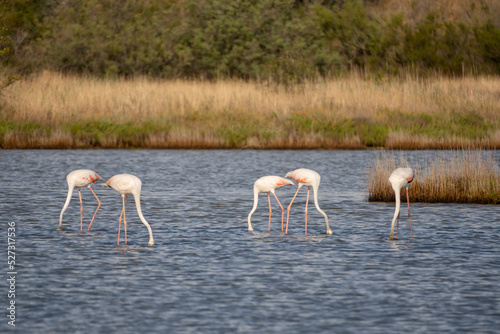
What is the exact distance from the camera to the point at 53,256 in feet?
34.9

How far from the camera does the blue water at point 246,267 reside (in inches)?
304

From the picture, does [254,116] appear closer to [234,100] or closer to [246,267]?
[234,100]

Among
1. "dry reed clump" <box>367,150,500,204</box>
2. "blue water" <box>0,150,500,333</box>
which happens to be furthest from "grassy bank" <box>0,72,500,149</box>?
"dry reed clump" <box>367,150,500,204</box>

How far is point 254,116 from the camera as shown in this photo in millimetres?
27609

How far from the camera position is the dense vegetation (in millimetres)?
38844

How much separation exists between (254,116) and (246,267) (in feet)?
58.5

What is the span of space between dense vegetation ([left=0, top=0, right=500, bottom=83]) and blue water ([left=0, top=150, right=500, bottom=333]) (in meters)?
22.1

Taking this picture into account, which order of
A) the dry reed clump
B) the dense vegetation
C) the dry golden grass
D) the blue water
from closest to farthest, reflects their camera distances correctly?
the blue water → the dry reed clump → the dry golden grass → the dense vegetation

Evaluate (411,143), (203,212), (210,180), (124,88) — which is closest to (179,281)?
(203,212)

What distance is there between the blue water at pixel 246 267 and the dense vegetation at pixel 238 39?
22.1m

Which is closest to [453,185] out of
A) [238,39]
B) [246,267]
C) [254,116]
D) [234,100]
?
[246,267]

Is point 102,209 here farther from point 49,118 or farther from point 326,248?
point 49,118

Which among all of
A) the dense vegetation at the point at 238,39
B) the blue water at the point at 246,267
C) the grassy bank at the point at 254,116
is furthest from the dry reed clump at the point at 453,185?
the dense vegetation at the point at 238,39

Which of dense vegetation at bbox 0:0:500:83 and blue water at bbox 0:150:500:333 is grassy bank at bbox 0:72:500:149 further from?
blue water at bbox 0:150:500:333
